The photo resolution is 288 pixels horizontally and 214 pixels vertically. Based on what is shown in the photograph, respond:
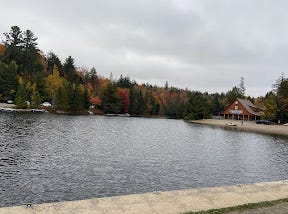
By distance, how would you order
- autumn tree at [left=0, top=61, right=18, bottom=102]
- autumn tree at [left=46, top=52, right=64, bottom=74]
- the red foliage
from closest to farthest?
autumn tree at [left=0, top=61, right=18, bottom=102] → the red foliage → autumn tree at [left=46, top=52, right=64, bottom=74]

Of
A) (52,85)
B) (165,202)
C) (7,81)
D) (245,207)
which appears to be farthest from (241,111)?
(165,202)

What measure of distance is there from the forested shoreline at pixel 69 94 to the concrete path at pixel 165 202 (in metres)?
92.1

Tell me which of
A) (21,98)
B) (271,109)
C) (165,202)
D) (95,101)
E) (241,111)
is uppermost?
(95,101)

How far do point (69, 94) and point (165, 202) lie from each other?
107 m

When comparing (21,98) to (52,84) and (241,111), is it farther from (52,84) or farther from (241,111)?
(241,111)

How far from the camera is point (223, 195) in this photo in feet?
43.6

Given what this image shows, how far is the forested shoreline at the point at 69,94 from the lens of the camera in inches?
4181

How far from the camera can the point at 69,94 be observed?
114 metres

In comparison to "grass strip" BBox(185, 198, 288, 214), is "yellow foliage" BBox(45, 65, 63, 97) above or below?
above

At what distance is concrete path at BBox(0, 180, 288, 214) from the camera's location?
10461 millimetres

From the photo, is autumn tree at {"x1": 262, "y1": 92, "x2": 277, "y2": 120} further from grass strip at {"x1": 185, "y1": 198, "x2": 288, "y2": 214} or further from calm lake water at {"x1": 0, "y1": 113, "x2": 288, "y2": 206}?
grass strip at {"x1": 185, "y1": 198, "x2": 288, "y2": 214}

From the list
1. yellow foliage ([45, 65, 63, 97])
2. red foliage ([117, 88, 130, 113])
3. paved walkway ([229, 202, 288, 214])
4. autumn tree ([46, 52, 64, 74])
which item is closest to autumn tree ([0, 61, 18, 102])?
yellow foliage ([45, 65, 63, 97])

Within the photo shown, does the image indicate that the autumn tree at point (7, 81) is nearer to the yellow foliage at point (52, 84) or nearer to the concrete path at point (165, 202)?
the yellow foliage at point (52, 84)

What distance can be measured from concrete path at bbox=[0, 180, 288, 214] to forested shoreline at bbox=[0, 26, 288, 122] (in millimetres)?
92139
